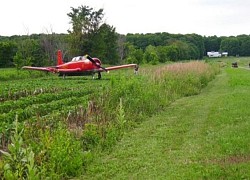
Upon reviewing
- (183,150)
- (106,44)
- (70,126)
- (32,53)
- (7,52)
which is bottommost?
(183,150)

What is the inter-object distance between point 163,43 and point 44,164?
100 metres

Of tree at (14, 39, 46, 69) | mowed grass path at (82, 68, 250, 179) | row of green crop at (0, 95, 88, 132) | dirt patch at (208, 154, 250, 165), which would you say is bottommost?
mowed grass path at (82, 68, 250, 179)

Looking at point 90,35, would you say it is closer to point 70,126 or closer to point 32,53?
point 32,53

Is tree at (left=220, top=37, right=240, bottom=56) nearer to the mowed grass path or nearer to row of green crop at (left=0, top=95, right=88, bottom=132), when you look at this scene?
row of green crop at (left=0, top=95, right=88, bottom=132)

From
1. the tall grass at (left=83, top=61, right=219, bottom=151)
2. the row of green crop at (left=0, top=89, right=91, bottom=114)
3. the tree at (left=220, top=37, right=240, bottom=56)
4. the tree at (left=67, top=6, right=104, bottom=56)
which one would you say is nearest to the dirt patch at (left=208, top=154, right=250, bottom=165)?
the tall grass at (left=83, top=61, right=219, bottom=151)

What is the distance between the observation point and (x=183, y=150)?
27.5ft

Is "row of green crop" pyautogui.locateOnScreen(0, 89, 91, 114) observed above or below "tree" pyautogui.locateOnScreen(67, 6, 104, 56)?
below

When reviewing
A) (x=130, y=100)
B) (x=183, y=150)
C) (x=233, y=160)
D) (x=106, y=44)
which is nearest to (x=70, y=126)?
(x=183, y=150)

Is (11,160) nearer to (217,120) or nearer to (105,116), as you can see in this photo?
(105,116)

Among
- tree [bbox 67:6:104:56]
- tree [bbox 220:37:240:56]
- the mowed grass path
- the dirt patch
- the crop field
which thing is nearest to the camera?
the crop field

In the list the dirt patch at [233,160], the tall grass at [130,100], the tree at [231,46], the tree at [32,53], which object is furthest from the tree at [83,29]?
the tree at [231,46]

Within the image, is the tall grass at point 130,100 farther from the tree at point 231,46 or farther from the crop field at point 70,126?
the tree at point 231,46

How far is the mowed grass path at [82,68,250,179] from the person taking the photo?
686 cm

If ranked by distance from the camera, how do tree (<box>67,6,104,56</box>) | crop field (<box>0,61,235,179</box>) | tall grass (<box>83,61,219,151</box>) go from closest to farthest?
crop field (<box>0,61,235,179</box>)
tall grass (<box>83,61,219,151</box>)
tree (<box>67,6,104,56</box>)
